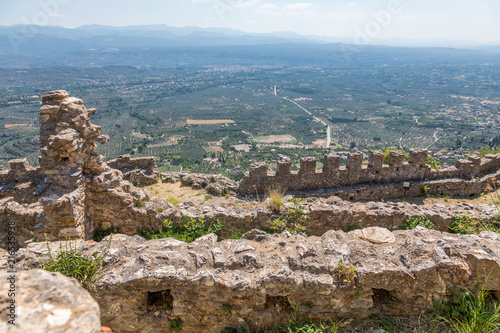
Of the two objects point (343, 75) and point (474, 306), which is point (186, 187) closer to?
point (474, 306)

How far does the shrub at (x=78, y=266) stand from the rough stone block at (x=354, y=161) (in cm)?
985

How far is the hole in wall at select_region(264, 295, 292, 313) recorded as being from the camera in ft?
12.4

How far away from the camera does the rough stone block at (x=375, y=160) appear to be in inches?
442

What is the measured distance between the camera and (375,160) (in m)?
11.3

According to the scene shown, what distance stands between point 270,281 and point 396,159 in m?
9.99

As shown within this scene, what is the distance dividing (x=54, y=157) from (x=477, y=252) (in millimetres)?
8531

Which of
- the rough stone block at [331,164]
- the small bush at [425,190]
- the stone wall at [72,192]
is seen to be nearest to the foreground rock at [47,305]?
the stone wall at [72,192]

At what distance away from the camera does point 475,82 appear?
117438mm

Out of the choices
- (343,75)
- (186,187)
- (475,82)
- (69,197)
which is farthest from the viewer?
(343,75)

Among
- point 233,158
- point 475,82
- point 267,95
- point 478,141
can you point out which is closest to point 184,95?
point 267,95

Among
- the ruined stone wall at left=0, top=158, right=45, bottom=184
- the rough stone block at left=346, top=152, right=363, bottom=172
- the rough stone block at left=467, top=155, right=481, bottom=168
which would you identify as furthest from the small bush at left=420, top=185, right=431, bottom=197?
the ruined stone wall at left=0, top=158, right=45, bottom=184

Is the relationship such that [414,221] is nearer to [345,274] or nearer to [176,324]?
[345,274]

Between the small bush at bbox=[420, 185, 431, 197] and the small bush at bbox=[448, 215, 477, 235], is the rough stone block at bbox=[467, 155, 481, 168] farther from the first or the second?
the small bush at bbox=[448, 215, 477, 235]

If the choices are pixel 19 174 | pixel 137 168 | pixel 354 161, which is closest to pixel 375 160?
pixel 354 161
